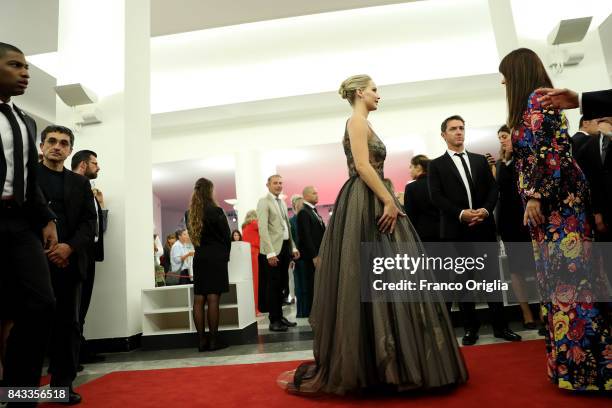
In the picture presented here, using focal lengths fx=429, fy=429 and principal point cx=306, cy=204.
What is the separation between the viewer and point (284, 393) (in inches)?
87.4

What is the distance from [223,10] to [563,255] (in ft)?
17.7

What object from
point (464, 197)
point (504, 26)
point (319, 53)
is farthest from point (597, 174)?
point (319, 53)

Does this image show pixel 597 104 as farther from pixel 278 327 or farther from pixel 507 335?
pixel 278 327

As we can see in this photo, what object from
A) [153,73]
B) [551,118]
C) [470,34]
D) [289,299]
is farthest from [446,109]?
[551,118]

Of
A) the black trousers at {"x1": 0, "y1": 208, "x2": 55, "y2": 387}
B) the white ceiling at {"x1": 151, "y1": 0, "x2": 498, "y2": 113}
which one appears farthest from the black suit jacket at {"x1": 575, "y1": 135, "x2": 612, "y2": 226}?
the white ceiling at {"x1": 151, "y1": 0, "x2": 498, "y2": 113}

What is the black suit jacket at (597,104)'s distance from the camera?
1.59 m

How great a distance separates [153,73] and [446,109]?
5.92 metres

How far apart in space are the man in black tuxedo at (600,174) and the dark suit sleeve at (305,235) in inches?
119

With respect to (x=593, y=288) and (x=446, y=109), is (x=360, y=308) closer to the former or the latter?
(x=593, y=288)

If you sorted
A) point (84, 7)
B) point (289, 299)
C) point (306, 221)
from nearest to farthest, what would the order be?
point (84, 7) < point (306, 221) < point (289, 299)

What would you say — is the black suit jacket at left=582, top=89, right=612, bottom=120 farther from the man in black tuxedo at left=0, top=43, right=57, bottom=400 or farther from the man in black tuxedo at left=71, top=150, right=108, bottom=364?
the man in black tuxedo at left=71, top=150, right=108, bottom=364

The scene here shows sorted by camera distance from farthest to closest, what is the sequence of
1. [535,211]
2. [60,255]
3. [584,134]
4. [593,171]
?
[584,134]
[593,171]
[60,255]
[535,211]

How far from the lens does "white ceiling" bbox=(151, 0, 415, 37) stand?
571 cm

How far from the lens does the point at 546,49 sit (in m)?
4.20
